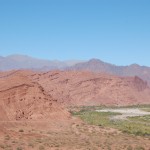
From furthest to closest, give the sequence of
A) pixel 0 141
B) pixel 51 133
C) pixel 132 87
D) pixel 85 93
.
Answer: pixel 132 87, pixel 85 93, pixel 51 133, pixel 0 141

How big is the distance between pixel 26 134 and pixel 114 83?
274 feet

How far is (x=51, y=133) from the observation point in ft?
139

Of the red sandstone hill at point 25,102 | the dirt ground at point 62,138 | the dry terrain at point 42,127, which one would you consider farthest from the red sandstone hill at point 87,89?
the dirt ground at point 62,138

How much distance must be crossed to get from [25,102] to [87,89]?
208ft

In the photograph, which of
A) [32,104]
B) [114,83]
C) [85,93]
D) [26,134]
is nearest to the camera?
[26,134]

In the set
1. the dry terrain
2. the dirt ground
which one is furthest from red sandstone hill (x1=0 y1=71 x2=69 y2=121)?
the dirt ground

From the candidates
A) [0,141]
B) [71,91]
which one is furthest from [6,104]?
[71,91]

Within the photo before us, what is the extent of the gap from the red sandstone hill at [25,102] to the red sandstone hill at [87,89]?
51.7m

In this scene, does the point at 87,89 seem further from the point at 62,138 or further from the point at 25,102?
the point at 62,138

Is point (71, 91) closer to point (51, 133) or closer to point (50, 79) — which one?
point (50, 79)

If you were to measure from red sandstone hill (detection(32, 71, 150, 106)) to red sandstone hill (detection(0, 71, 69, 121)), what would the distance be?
5168 centimetres

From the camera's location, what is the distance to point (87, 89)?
114750mm

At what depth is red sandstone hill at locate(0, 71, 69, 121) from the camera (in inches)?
1962

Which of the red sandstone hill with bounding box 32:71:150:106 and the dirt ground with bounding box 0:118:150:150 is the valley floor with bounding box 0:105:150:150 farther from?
the red sandstone hill with bounding box 32:71:150:106
